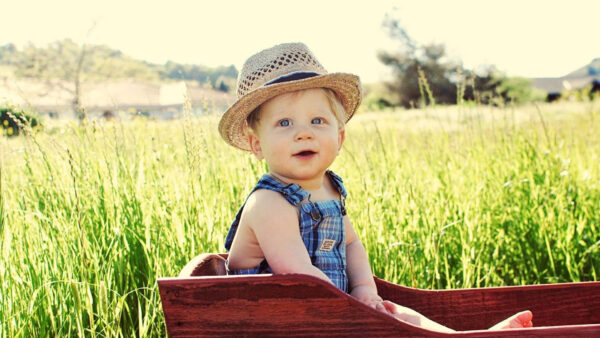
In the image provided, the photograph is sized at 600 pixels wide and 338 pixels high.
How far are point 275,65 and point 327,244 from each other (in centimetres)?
69

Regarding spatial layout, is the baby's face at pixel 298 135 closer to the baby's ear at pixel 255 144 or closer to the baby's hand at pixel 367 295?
the baby's ear at pixel 255 144

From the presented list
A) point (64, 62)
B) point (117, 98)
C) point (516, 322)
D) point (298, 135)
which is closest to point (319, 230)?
point (298, 135)

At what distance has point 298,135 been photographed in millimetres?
1764

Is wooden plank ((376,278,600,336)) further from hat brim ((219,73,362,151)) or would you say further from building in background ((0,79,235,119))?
building in background ((0,79,235,119))

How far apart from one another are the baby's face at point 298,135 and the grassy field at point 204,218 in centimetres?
51

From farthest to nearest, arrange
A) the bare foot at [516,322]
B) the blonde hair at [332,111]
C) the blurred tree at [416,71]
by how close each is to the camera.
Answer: the blurred tree at [416,71] < the blonde hair at [332,111] < the bare foot at [516,322]

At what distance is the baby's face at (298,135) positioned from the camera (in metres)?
1.78

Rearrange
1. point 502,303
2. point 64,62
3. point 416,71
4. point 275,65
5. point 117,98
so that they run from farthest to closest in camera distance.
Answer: point 416,71 → point 64,62 → point 117,98 → point 502,303 → point 275,65

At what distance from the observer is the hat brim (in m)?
1.76

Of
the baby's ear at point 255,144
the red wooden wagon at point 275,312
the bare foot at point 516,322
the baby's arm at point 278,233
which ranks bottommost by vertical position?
the bare foot at point 516,322

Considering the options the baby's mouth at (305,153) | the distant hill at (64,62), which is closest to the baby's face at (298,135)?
the baby's mouth at (305,153)

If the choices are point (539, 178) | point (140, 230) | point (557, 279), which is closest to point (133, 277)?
point (140, 230)

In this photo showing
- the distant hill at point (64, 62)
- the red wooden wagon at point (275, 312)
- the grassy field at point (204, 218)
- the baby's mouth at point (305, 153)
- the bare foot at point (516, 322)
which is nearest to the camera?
the red wooden wagon at point (275, 312)

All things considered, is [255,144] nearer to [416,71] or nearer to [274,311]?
[274,311]
